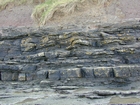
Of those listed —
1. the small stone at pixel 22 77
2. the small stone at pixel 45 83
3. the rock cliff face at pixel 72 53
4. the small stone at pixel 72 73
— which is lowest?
the small stone at pixel 45 83

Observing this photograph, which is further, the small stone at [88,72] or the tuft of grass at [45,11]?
the tuft of grass at [45,11]

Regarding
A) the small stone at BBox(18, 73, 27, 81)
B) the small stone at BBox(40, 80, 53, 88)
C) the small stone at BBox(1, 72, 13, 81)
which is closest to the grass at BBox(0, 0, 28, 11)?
the small stone at BBox(1, 72, 13, 81)

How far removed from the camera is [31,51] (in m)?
10.1

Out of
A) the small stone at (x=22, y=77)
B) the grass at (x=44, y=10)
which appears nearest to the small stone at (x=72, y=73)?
the small stone at (x=22, y=77)

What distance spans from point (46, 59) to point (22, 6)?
25.3 ft

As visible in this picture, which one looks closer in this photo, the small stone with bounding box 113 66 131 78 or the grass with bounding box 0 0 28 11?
the small stone with bounding box 113 66 131 78

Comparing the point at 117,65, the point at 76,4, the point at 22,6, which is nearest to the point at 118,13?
the point at 76,4

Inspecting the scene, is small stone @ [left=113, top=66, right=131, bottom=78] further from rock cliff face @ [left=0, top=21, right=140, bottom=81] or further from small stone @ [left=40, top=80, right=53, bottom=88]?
small stone @ [left=40, top=80, right=53, bottom=88]

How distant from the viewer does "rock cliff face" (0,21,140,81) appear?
8547mm

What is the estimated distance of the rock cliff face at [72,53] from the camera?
8.55m

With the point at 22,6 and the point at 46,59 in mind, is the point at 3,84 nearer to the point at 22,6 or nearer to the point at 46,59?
the point at 46,59

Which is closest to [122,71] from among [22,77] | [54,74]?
[54,74]

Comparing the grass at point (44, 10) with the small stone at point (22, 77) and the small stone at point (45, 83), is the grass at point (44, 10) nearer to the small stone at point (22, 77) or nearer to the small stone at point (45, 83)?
the small stone at point (22, 77)

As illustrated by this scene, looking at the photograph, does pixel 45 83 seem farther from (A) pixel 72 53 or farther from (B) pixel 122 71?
(B) pixel 122 71
